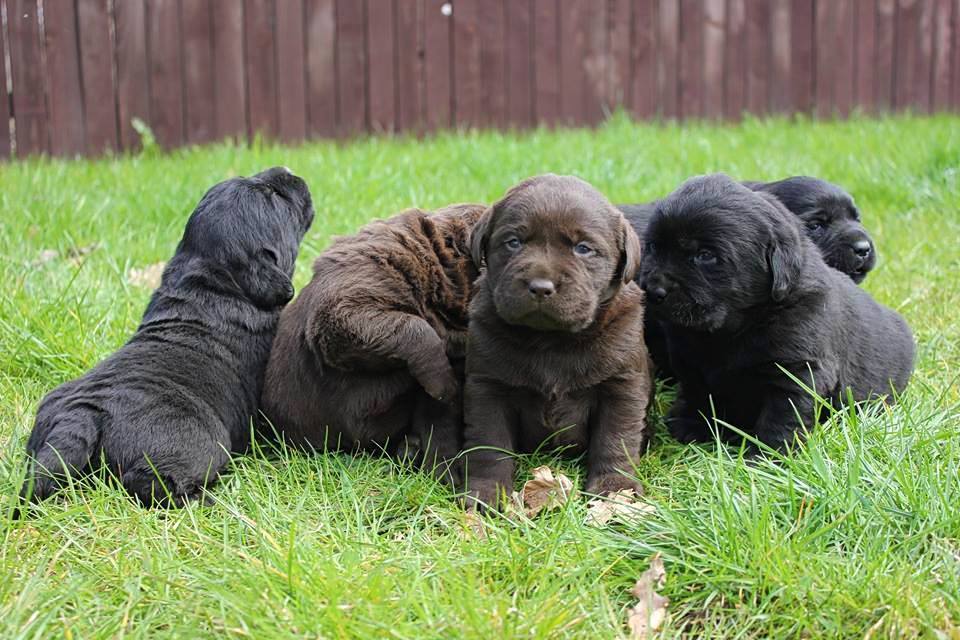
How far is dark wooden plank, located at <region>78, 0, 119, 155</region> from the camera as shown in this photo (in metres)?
8.66

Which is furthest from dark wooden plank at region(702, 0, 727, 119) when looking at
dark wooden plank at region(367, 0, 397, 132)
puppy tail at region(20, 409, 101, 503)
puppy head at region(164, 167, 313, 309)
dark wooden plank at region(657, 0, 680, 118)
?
puppy tail at region(20, 409, 101, 503)

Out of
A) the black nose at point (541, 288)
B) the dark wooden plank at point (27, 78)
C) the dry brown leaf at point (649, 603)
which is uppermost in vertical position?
the dark wooden plank at point (27, 78)

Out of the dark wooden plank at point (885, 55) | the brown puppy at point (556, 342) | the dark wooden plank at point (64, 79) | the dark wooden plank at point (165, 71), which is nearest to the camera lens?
the brown puppy at point (556, 342)

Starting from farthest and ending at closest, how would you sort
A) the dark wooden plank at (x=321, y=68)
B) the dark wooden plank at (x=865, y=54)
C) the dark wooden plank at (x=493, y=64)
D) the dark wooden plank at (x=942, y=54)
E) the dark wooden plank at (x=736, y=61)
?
the dark wooden plank at (x=942, y=54) → the dark wooden plank at (x=865, y=54) → the dark wooden plank at (x=736, y=61) → the dark wooden plank at (x=493, y=64) → the dark wooden plank at (x=321, y=68)

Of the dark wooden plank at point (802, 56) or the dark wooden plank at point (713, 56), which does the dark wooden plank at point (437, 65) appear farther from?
the dark wooden plank at point (802, 56)

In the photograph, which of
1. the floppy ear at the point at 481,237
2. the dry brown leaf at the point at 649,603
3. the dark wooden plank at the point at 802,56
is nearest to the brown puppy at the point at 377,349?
the floppy ear at the point at 481,237

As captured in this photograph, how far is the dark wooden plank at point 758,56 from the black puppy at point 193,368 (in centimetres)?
769

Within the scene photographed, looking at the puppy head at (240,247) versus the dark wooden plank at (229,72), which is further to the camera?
the dark wooden plank at (229,72)

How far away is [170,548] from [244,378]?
3.57 ft

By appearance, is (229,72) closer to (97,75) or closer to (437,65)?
(97,75)

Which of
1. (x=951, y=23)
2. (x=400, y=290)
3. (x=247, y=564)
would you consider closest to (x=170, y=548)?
(x=247, y=564)

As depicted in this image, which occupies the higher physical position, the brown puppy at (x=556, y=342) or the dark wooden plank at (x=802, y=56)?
the dark wooden plank at (x=802, y=56)

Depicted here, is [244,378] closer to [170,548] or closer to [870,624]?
[170,548]

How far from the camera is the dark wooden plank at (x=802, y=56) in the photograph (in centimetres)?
1109
